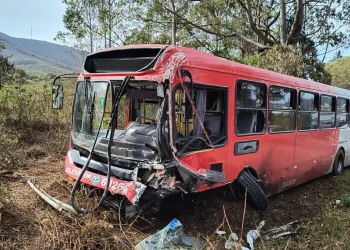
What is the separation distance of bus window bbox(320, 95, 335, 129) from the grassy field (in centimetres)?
150

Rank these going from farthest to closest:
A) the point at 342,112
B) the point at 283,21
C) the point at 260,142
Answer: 1. the point at 283,21
2. the point at 342,112
3. the point at 260,142

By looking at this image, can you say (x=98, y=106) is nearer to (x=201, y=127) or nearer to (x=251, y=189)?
(x=201, y=127)

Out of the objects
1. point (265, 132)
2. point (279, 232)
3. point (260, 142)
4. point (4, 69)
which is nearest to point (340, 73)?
point (4, 69)

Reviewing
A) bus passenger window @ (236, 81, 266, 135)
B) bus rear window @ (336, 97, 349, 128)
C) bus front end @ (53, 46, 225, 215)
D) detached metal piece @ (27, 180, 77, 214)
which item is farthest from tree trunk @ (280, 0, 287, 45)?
detached metal piece @ (27, 180, 77, 214)

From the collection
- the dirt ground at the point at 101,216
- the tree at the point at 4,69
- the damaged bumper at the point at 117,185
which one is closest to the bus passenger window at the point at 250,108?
the dirt ground at the point at 101,216

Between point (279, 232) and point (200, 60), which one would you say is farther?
point (279, 232)

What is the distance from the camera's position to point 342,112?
392 inches

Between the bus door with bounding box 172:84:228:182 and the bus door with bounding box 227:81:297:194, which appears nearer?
the bus door with bounding box 172:84:228:182

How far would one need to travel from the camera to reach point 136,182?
4344 mm

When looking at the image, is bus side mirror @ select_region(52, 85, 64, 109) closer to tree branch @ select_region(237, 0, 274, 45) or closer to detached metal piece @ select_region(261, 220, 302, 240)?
detached metal piece @ select_region(261, 220, 302, 240)

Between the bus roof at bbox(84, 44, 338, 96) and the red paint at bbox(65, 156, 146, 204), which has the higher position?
the bus roof at bbox(84, 44, 338, 96)

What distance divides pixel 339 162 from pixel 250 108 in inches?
224

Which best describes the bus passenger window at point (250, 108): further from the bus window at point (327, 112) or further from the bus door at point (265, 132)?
the bus window at point (327, 112)

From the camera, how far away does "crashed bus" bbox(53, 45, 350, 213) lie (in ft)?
14.3
